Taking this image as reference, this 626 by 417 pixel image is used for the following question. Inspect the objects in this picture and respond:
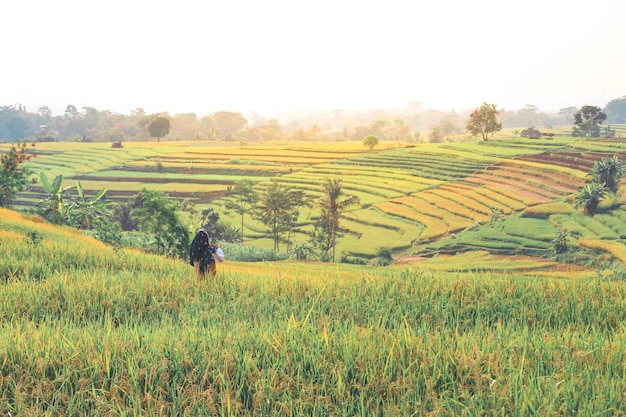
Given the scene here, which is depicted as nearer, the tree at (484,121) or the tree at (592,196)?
the tree at (592,196)

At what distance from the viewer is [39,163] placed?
2064 centimetres

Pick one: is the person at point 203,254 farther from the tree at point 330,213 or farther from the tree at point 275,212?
the tree at point 275,212

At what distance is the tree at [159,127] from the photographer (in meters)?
21.6

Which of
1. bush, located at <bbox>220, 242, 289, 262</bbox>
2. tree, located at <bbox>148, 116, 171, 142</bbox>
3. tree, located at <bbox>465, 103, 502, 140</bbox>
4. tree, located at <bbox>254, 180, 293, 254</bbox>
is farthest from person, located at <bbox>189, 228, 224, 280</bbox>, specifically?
tree, located at <bbox>148, 116, 171, 142</bbox>

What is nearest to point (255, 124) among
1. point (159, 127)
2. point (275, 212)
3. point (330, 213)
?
point (159, 127)

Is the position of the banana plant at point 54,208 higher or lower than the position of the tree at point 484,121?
lower

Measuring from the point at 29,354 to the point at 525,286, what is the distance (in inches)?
186

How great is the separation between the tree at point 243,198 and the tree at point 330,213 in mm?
2101

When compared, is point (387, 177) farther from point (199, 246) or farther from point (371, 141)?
point (199, 246)

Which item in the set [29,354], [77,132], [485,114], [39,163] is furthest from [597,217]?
[77,132]

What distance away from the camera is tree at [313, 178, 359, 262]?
Answer: 561 inches

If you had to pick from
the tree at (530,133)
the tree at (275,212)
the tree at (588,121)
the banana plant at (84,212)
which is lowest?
the tree at (275,212)

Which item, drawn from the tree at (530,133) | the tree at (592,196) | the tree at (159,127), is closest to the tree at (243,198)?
the tree at (159,127)

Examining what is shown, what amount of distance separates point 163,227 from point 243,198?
593cm
